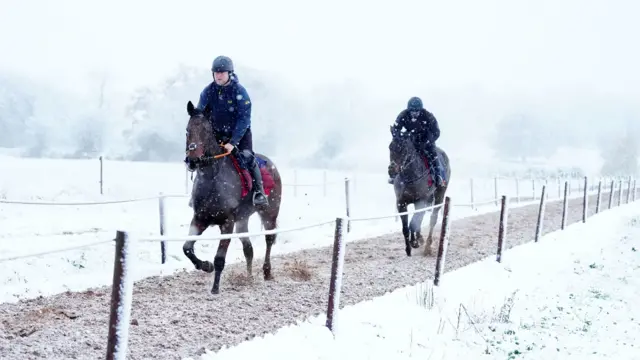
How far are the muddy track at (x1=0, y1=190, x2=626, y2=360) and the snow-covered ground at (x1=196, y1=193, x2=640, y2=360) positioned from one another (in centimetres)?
46

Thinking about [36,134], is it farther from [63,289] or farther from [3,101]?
[63,289]

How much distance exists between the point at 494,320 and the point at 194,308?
3.55 m

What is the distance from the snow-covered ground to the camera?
513cm

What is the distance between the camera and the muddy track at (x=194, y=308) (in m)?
4.64

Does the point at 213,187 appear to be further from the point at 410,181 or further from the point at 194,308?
the point at 410,181

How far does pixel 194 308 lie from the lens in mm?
5926

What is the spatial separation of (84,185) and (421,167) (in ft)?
39.2

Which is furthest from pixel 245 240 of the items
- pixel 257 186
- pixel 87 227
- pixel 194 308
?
pixel 87 227

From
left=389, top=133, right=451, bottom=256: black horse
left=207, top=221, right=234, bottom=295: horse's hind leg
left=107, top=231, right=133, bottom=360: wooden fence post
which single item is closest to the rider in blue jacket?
left=207, top=221, right=234, bottom=295: horse's hind leg

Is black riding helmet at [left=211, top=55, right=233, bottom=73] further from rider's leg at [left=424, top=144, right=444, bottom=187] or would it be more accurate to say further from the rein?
rider's leg at [left=424, top=144, right=444, bottom=187]

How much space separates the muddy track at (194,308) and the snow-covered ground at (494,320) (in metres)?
0.46

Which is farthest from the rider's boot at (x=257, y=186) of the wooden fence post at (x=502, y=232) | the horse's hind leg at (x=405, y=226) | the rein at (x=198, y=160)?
the wooden fence post at (x=502, y=232)

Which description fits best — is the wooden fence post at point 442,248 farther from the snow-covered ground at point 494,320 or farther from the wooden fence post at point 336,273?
the wooden fence post at point 336,273

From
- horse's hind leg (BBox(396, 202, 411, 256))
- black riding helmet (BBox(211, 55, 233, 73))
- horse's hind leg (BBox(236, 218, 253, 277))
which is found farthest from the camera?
horse's hind leg (BBox(396, 202, 411, 256))
